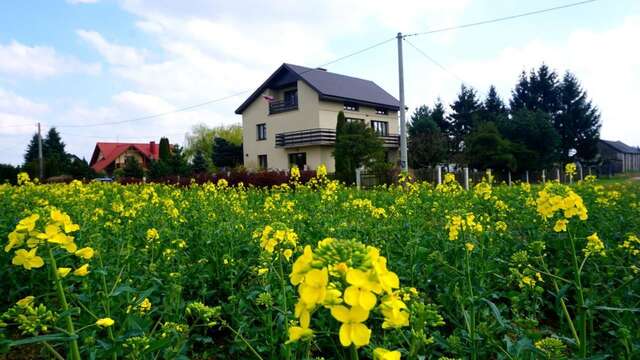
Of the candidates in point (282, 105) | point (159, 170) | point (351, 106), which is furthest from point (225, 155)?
point (351, 106)

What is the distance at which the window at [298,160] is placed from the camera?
30175mm

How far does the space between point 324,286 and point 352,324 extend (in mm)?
105

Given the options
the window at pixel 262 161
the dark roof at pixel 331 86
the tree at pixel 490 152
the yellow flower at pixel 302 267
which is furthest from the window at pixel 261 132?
the yellow flower at pixel 302 267

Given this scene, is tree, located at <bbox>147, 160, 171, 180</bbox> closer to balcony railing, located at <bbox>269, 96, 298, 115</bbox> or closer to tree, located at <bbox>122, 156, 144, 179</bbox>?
tree, located at <bbox>122, 156, 144, 179</bbox>

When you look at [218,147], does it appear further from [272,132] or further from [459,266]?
[459,266]

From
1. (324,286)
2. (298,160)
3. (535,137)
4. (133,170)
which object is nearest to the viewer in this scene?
(324,286)

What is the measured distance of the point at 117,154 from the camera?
52.6 meters

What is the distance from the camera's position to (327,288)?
0.92m

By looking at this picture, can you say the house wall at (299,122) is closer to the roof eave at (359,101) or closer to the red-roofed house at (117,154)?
the roof eave at (359,101)

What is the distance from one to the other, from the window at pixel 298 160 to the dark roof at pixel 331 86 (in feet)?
14.8

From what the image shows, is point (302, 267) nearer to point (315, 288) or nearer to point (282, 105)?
point (315, 288)

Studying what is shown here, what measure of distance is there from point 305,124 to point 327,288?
2879 centimetres

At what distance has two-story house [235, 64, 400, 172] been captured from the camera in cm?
2888

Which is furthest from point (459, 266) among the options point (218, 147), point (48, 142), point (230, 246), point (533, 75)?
point (48, 142)
